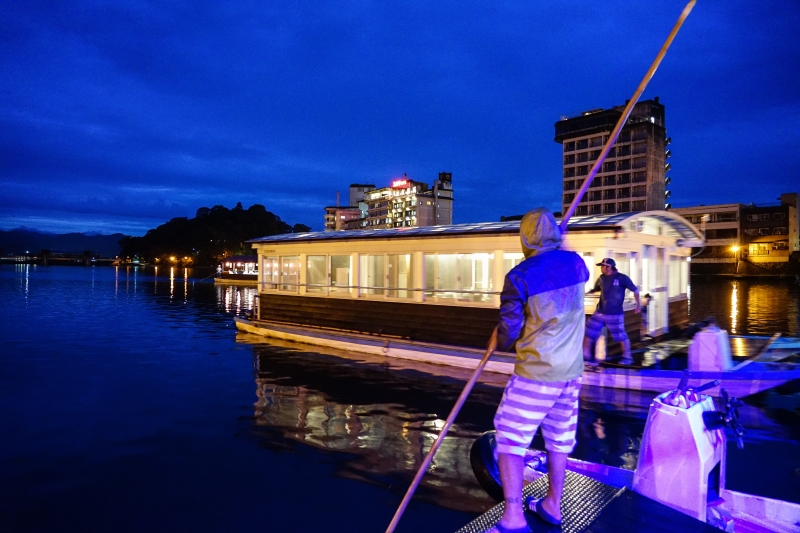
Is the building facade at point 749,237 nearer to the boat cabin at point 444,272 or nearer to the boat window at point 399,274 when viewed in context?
the boat cabin at point 444,272

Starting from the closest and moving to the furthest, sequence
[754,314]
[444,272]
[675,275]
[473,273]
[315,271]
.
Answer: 1. [473,273]
2. [444,272]
3. [675,275]
4. [315,271]
5. [754,314]

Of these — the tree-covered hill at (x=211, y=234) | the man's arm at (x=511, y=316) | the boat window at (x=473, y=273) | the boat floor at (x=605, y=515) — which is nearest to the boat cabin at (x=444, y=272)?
the boat window at (x=473, y=273)

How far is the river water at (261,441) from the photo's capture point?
243 inches

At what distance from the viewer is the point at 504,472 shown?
3521mm

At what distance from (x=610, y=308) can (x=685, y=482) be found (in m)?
6.89

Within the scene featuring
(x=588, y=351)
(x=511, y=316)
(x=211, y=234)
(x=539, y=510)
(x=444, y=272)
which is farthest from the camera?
(x=211, y=234)

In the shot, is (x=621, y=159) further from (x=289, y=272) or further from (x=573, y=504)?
(x=573, y=504)

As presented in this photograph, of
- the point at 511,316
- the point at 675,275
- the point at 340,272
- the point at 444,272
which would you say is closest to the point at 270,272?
the point at 340,272

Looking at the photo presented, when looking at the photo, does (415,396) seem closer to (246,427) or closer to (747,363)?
(246,427)

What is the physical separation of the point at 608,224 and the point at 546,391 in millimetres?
8760

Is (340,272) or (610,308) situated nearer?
(610,308)

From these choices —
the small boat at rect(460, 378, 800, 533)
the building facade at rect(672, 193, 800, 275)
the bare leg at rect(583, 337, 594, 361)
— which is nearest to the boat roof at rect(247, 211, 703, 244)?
the bare leg at rect(583, 337, 594, 361)

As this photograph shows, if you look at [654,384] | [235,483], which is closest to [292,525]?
[235,483]

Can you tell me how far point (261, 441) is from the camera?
27.8ft
